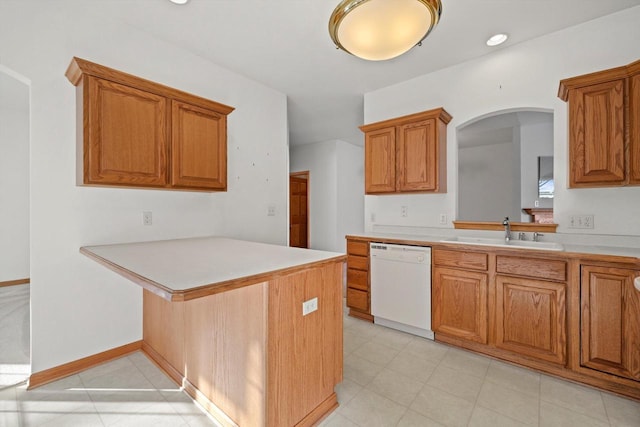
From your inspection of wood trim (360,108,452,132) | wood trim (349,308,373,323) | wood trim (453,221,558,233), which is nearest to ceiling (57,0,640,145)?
wood trim (360,108,452,132)

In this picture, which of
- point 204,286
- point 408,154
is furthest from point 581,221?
point 204,286

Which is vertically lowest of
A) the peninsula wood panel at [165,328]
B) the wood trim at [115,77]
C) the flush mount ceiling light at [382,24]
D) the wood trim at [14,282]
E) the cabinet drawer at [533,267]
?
the wood trim at [14,282]

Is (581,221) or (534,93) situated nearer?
(581,221)

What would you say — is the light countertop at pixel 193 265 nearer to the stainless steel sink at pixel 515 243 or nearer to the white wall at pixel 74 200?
the white wall at pixel 74 200

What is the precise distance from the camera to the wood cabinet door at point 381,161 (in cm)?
309

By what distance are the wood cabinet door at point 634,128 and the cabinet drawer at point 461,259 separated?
106cm

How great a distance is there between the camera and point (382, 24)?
1434 mm

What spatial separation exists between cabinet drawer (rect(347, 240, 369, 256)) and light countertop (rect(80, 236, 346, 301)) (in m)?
1.32

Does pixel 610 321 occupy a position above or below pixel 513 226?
below

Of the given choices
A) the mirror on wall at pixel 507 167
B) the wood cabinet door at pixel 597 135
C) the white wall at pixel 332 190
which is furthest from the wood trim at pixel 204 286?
the white wall at pixel 332 190

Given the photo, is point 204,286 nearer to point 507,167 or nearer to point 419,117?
point 419,117

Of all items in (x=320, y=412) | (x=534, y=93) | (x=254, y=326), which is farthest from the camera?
(x=534, y=93)

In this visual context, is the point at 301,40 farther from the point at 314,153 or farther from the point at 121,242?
the point at 314,153

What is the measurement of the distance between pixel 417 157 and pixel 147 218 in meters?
2.62
